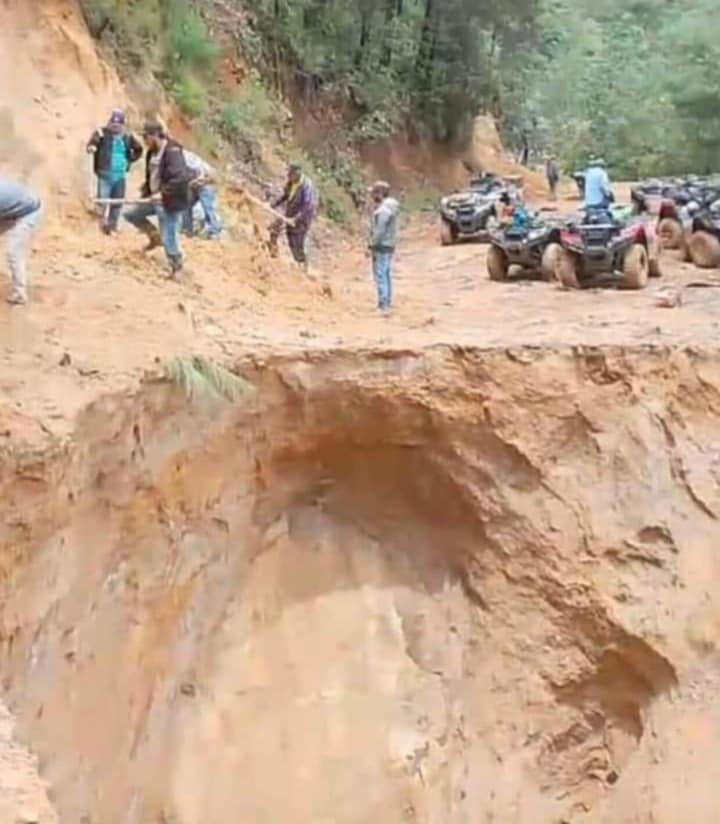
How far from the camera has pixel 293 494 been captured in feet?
30.7

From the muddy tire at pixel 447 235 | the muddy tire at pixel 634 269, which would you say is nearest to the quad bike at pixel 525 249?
the muddy tire at pixel 634 269

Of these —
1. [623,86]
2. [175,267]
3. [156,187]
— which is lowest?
[623,86]

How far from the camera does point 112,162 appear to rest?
37.1 ft

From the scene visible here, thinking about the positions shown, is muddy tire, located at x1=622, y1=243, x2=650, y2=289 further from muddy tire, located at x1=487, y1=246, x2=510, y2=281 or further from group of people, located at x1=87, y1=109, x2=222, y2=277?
group of people, located at x1=87, y1=109, x2=222, y2=277

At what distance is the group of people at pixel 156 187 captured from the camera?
10.3 metres

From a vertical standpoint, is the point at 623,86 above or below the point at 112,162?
below

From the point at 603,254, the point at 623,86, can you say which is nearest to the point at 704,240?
the point at 603,254

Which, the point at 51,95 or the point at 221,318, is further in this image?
the point at 51,95

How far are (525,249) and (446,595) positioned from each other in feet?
21.2

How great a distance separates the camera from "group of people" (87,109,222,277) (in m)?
10.3

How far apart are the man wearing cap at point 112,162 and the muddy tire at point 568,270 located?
509 cm

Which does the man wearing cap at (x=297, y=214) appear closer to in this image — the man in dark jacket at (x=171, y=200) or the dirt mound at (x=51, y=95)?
the dirt mound at (x=51, y=95)

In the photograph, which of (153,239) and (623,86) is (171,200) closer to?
(153,239)

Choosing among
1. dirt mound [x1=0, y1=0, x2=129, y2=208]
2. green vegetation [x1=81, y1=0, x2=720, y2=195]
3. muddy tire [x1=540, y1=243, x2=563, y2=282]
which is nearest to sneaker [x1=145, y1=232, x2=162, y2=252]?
dirt mound [x1=0, y1=0, x2=129, y2=208]
